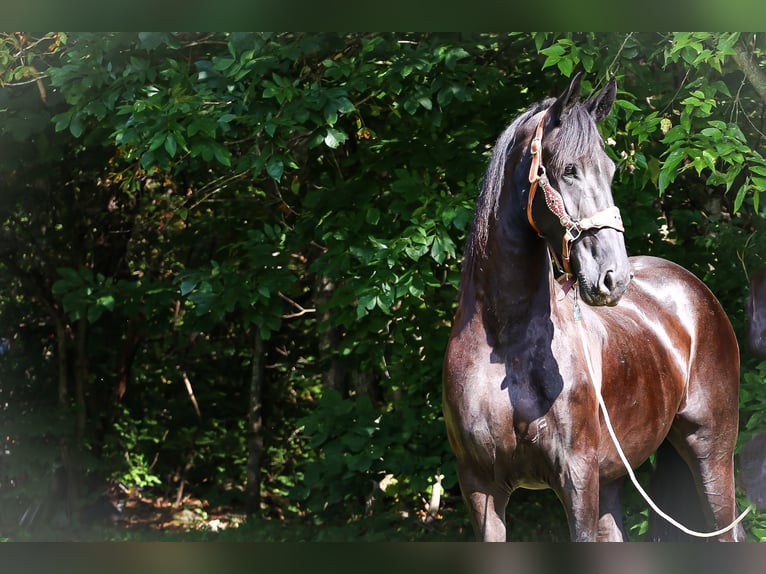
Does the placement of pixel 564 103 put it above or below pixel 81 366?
above

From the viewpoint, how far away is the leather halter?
2.91 m

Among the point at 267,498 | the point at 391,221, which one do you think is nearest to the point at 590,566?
the point at 391,221

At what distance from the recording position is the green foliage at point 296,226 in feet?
16.7

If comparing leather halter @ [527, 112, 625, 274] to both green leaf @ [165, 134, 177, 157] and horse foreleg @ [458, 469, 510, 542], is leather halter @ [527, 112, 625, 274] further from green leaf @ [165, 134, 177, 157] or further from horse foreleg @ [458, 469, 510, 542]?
green leaf @ [165, 134, 177, 157]

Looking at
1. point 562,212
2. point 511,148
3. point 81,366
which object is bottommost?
point 81,366

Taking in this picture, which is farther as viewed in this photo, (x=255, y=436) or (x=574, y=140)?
(x=255, y=436)

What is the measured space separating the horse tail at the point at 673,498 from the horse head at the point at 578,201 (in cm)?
157

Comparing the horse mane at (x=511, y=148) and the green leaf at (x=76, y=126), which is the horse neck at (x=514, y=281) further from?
the green leaf at (x=76, y=126)

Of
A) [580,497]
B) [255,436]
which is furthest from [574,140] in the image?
[255,436]

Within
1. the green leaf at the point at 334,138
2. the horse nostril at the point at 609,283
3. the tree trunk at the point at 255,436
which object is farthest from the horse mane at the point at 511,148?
the tree trunk at the point at 255,436

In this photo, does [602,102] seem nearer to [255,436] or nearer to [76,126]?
[76,126]

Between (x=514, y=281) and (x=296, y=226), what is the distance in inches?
119

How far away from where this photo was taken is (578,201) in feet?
9.66
